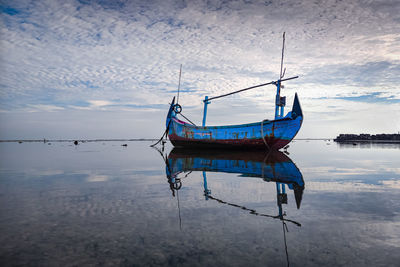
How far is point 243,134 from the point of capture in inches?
896

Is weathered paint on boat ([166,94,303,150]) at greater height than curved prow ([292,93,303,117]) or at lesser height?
lesser

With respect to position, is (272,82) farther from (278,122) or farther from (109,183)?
(109,183)

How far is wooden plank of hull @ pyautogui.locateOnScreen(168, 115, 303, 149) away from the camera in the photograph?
2089 cm

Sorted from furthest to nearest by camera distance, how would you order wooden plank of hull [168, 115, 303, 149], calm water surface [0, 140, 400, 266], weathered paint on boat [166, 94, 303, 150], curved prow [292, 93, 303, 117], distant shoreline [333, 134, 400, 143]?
distant shoreline [333, 134, 400, 143]
wooden plank of hull [168, 115, 303, 149]
weathered paint on boat [166, 94, 303, 150]
curved prow [292, 93, 303, 117]
calm water surface [0, 140, 400, 266]

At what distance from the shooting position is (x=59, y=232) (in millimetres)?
4117

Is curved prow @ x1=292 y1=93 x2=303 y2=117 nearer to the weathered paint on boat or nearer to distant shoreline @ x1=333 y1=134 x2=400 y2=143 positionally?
the weathered paint on boat

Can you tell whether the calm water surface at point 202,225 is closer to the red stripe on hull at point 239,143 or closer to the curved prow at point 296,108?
the curved prow at point 296,108

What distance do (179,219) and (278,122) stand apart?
17558mm

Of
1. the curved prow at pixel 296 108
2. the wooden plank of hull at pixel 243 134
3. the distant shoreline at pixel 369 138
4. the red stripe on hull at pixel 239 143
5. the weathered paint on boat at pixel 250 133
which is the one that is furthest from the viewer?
the distant shoreline at pixel 369 138

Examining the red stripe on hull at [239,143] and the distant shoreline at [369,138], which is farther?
the distant shoreline at [369,138]

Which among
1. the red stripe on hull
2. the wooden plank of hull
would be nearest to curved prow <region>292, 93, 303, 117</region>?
the wooden plank of hull

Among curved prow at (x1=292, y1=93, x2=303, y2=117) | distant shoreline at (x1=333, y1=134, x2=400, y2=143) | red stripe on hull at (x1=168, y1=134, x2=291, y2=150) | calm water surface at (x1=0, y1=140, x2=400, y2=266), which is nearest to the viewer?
calm water surface at (x1=0, y1=140, x2=400, y2=266)

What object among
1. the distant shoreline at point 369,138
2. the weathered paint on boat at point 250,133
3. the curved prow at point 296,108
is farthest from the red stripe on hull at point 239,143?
the distant shoreline at point 369,138

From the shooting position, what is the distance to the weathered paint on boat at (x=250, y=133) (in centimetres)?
2078
